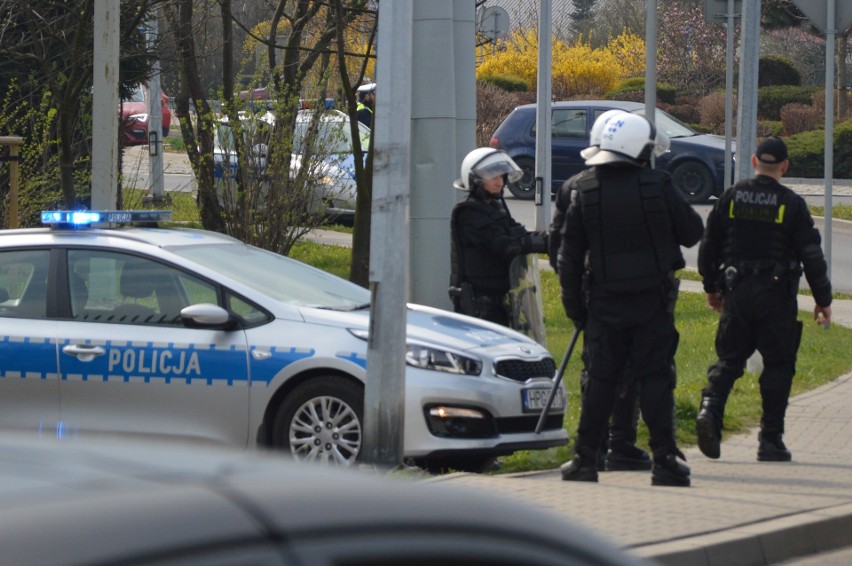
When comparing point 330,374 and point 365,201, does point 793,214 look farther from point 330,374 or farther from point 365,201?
point 365,201

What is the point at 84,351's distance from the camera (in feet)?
24.8

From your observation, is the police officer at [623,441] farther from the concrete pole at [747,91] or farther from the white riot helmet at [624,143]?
the concrete pole at [747,91]

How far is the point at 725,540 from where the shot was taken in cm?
585

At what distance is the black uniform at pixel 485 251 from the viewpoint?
328 inches

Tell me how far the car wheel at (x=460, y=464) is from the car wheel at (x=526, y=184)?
17.9m

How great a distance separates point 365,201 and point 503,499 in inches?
500

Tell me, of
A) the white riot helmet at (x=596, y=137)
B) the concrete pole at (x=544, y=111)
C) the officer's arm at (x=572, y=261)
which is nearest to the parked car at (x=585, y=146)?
the concrete pole at (x=544, y=111)

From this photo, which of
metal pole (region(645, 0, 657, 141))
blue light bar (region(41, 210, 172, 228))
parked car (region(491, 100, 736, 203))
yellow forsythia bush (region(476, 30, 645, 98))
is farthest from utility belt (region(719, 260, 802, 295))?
yellow forsythia bush (region(476, 30, 645, 98))

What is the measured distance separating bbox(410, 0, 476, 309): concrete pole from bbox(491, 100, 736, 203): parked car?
14244 mm

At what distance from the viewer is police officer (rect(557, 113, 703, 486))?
6.72 meters

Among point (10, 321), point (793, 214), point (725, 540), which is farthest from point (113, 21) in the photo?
point (725, 540)

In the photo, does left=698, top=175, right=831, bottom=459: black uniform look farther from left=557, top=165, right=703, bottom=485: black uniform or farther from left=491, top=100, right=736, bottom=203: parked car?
left=491, top=100, right=736, bottom=203: parked car

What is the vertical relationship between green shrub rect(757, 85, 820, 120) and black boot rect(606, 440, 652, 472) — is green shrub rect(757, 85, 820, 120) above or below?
above

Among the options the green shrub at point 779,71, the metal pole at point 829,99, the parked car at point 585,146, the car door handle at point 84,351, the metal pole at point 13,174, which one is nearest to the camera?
the car door handle at point 84,351
